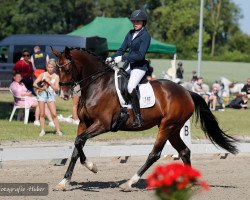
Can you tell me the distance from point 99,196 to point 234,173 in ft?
12.0

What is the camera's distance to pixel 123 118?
413 inches

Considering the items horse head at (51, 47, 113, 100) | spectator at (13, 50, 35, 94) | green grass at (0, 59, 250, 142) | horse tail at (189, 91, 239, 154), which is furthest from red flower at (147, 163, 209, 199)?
spectator at (13, 50, 35, 94)

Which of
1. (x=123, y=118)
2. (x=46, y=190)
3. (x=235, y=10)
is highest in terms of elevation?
(x=123, y=118)

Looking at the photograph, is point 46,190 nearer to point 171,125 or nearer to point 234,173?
point 171,125

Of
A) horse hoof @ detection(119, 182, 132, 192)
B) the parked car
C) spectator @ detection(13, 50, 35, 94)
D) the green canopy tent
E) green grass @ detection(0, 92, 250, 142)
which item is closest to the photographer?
horse hoof @ detection(119, 182, 132, 192)

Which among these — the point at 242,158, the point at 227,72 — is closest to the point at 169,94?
the point at 242,158

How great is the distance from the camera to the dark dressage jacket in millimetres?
10523

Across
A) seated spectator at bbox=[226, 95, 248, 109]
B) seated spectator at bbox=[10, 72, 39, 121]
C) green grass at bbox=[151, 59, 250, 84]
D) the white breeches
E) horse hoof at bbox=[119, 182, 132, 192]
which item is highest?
the white breeches

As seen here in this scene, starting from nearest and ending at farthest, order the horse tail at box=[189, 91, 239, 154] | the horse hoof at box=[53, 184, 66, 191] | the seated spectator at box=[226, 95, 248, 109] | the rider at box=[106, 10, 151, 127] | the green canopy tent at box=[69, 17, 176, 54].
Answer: the horse hoof at box=[53, 184, 66, 191] < the rider at box=[106, 10, 151, 127] < the horse tail at box=[189, 91, 239, 154] < the seated spectator at box=[226, 95, 248, 109] < the green canopy tent at box=[69, 17, 176, 54]

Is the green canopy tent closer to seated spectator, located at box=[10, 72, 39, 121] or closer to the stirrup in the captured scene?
seated spectator, located at box=[10, 72, 39, 121]

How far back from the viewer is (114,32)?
34.6 meters

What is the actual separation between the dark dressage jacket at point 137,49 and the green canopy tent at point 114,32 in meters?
22.7

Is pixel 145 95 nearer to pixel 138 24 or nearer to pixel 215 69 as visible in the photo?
pixel 138 24

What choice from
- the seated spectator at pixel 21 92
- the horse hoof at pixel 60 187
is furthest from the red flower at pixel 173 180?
the seated spectator at pixel 21 92
